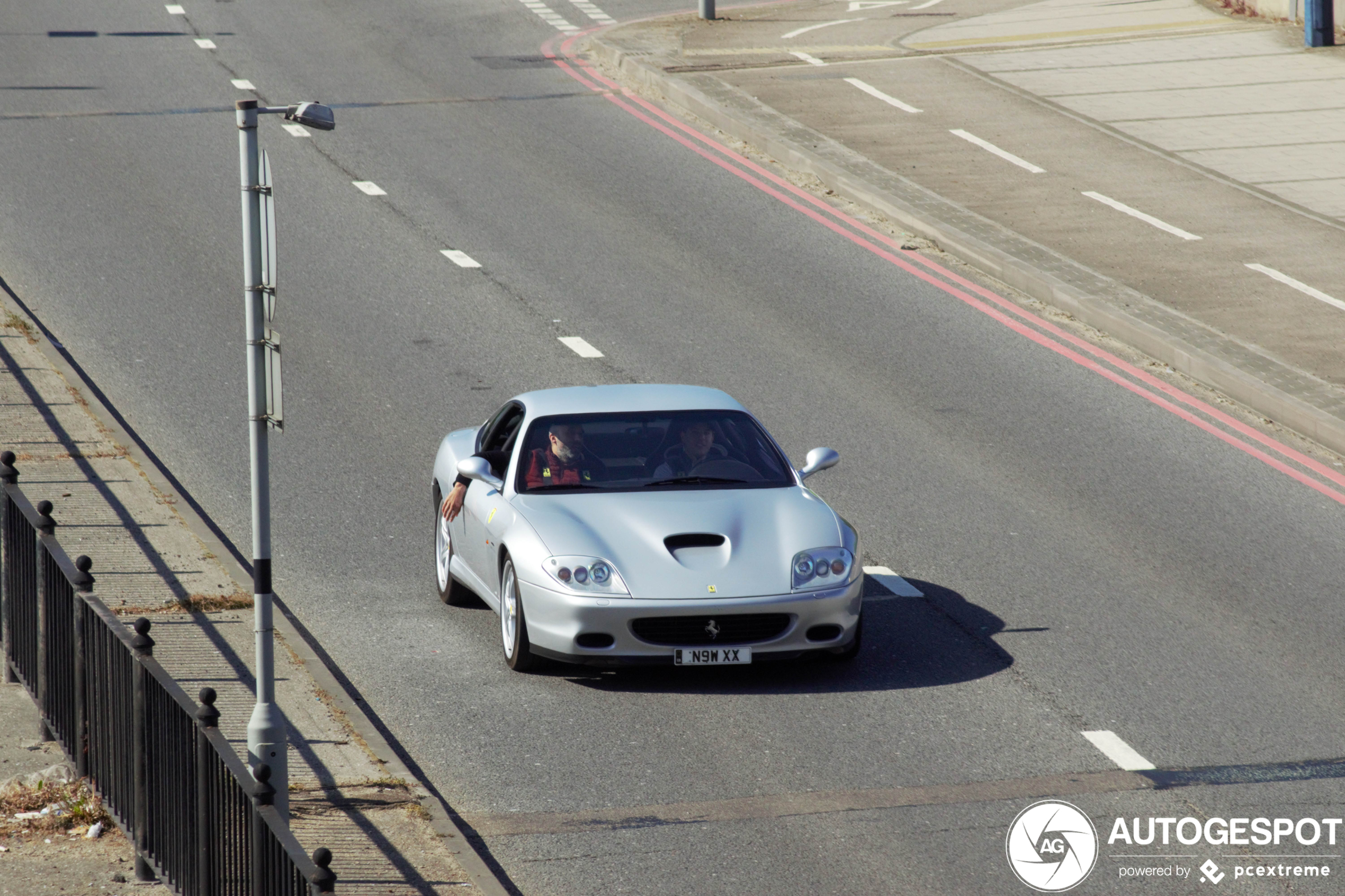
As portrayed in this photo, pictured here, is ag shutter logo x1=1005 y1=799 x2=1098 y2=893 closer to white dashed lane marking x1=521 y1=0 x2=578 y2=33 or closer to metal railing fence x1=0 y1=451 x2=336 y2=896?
metal railing fence x1=0 y1=451 x2=336 y2=896

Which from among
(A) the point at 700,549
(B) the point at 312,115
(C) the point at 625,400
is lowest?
(A) the point at 700,549

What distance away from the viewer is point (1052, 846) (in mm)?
8031

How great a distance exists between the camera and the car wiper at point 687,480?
1075 centimetres

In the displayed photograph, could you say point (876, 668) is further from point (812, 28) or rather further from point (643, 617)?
point (812, 28)

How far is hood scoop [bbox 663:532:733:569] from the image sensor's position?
9.92 m

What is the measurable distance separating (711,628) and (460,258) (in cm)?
1004

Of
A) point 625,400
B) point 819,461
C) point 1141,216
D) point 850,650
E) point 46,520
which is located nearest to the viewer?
point 46,520

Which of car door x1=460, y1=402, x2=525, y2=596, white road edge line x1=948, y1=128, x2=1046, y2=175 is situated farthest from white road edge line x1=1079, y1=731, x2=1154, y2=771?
white road edge line x1=948, y1=128, x2=1046, y2=175

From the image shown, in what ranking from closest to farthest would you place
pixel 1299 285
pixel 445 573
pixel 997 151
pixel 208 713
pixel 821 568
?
pixel 208 713 → pixel 821 568 → pixel 445 573 → pixel 1299 285 → pixel 997 151

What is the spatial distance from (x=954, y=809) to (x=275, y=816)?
3.61 metres

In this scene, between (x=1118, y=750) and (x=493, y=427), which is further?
(x=493, y=427)

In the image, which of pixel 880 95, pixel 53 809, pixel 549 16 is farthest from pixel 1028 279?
pixel 549 16

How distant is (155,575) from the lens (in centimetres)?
1122

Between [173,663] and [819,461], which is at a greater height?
[819,461]
